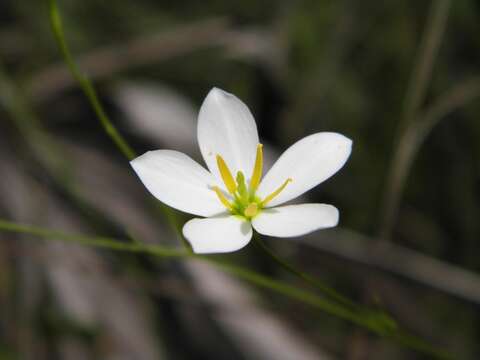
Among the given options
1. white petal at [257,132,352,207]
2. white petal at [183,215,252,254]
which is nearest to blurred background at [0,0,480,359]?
white petal at [257,132,352,207]

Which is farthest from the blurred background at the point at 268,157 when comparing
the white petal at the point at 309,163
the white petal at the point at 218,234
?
the white petal at the point at 218,234

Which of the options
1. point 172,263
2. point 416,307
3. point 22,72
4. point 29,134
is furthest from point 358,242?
point 22,72

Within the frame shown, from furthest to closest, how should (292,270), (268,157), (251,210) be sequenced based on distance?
(268,157) < (251,210) < (292,270)

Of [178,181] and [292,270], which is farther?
[178,181]

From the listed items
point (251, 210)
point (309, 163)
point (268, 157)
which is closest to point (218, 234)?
point (251, 210)

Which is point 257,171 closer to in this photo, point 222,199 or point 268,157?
point 222,199

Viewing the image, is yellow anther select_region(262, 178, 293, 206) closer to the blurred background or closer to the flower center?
the flower center

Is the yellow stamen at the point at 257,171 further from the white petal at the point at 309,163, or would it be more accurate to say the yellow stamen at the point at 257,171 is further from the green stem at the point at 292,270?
the green stem at the point at 292,270
